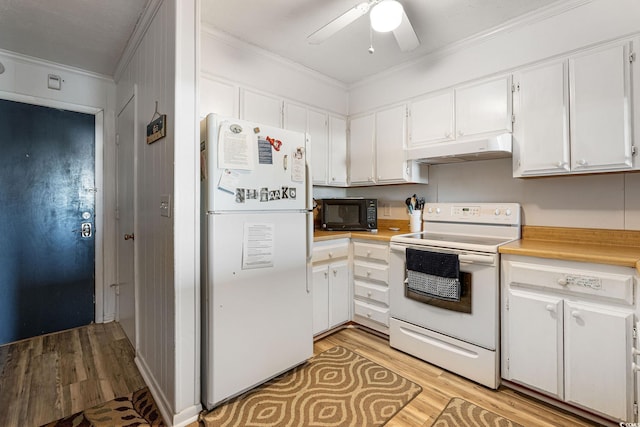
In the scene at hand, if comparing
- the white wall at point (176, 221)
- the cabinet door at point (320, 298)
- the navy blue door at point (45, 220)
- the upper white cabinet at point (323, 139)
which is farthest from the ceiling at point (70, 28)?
the cabinet door at point (320, 298)

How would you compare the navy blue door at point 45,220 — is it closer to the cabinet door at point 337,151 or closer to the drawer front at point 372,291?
the cabinet door at point 337,151

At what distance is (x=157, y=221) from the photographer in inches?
69.7

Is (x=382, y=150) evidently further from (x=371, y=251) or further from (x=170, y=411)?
(x=170, y=411)

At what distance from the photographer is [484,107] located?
7.55ft

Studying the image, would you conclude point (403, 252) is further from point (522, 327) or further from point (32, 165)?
point (32, 165)

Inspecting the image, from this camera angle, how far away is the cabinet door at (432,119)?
250 cm

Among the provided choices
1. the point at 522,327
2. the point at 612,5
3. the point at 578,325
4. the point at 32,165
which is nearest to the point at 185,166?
the point at 32,165

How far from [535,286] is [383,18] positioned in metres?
1.75

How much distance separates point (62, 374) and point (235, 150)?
1.97m

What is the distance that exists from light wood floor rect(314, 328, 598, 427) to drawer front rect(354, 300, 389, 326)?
0.77 feet

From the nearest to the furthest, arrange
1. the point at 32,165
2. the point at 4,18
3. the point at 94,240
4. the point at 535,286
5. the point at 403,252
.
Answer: the point at 535,286
the point at 4,18
the point at 403,252
the point at 32,165
the point at 94,240

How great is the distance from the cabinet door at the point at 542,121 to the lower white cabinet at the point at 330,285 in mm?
1496

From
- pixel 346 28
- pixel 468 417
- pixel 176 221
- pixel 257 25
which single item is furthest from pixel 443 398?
pixel 257 25

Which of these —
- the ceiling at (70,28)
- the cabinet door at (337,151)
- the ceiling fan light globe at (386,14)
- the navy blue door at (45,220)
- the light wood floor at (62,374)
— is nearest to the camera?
the ceiling fan light globe at (386,14)
